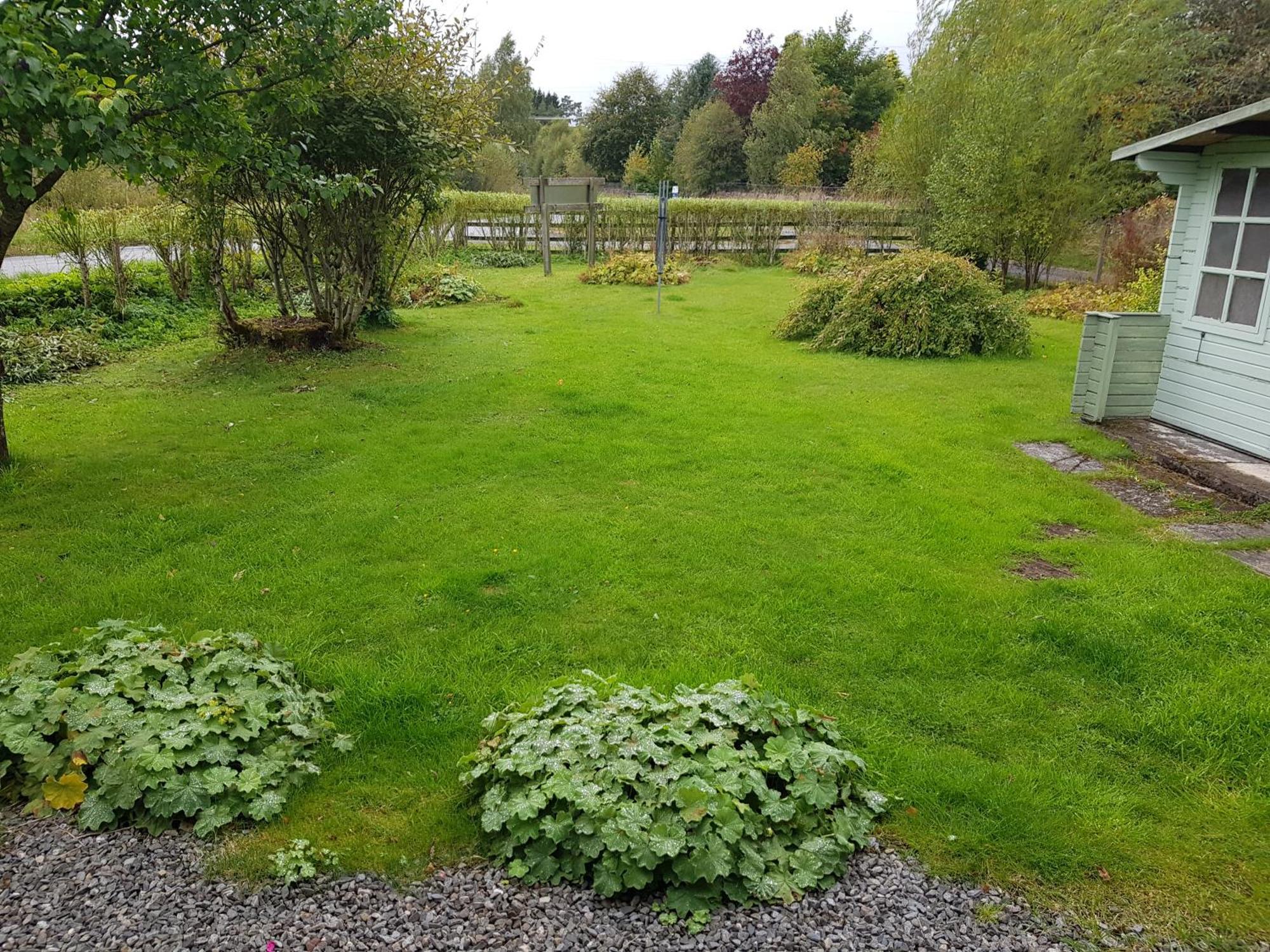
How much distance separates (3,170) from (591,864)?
4.50m

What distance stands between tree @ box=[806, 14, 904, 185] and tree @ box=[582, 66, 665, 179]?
8.99m

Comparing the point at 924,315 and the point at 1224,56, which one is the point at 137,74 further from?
the point at 1224,56

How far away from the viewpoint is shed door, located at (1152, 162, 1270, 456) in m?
6.23

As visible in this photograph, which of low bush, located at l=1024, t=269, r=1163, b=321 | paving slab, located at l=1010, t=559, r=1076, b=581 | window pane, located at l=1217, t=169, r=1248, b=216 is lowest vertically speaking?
paving slab, located at l=1010, t=559, r=1076, b=581

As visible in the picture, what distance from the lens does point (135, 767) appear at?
2.59 metres

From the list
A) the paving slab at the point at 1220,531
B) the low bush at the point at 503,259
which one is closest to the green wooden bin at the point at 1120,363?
the paving slab at the point at 1220,531

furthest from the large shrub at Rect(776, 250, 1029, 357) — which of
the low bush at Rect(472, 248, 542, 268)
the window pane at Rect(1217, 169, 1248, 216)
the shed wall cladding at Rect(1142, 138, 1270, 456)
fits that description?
the low bush at Rect(472, 248, 542, 268)

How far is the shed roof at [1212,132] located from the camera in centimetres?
572

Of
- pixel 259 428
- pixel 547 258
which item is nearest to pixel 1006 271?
pixel 547 258

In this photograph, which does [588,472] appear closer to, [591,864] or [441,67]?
[591,864]

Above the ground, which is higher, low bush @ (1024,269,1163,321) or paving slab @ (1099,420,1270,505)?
low bush @ (1024,269,1163,321)

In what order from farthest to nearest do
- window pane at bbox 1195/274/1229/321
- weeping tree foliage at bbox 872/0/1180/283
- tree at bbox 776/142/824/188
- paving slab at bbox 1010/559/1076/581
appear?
tree at bbox 776/142/824/188
weeping tree foliage at bbox 872/0/1180/283
window pane at bbox 1195/274/1229/321
paving slab at bbox 1010/559/1076/581

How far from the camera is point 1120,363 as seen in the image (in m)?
7.25

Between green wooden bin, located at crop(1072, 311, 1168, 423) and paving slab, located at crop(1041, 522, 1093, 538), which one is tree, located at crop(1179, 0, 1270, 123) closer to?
green wooden bin, located at crop(1072, 311, 1168, 423)
